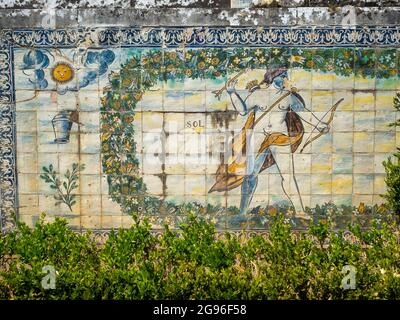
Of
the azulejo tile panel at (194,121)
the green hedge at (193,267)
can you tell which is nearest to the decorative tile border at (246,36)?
the azulejo tile panel at (194,121)

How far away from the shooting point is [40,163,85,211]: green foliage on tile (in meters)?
7.54

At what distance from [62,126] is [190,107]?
4.84 ft

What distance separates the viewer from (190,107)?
24.3 feet

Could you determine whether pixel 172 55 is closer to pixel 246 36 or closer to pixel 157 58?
pixel 157 58

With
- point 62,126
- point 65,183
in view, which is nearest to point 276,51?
point 62,126

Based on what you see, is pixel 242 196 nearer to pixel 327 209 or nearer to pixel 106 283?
pixel 327 209

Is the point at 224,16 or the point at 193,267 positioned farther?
the point at 224,16

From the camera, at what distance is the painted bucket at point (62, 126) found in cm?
745

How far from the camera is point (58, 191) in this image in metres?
7.57

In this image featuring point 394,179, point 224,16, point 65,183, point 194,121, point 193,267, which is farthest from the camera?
point 65,183

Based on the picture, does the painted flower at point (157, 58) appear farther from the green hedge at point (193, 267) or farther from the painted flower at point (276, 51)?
the green hedge at point (193, 267)

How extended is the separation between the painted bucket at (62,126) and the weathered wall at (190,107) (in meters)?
0.01

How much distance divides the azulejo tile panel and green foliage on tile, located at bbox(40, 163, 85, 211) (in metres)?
0.01

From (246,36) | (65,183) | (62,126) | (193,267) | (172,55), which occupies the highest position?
(246,36)
